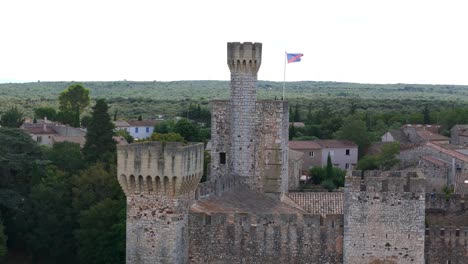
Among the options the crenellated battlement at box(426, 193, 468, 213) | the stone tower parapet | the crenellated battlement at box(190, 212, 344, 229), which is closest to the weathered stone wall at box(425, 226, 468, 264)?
the crenellated battlement at box(190, 212, 344, 229)

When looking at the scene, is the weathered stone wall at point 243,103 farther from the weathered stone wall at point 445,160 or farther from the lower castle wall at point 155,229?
the weathered stone wall at point 445,160

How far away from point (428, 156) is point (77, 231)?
35747 millimetres

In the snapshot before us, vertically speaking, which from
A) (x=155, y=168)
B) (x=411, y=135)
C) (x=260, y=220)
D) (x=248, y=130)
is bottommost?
(x=411, y=135)

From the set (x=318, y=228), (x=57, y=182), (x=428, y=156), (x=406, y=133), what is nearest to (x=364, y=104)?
(x=406, y=133)

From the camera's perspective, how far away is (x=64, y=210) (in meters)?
46.7

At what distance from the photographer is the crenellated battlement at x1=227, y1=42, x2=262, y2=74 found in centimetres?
3828

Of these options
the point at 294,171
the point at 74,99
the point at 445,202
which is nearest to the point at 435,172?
the point at 294,171

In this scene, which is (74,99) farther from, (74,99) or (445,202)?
(445,202)

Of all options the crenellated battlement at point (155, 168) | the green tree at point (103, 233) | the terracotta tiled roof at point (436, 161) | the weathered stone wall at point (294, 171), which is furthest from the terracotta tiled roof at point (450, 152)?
the crenellated battlement at point (155, 168)

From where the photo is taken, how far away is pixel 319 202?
140 ft

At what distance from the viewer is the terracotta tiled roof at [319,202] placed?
41.4 metres

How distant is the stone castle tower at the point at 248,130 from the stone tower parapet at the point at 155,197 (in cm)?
900

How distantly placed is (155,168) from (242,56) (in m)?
10.7

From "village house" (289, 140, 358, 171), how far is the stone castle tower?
1727 inches
